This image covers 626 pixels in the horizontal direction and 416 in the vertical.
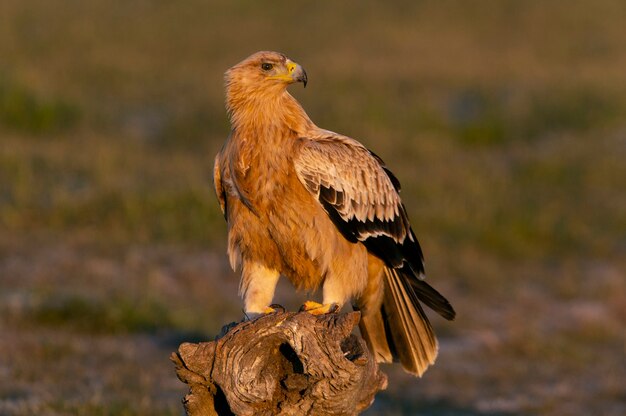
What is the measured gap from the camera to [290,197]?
19.7 feet

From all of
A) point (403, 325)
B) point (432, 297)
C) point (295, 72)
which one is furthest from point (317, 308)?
point (295, 72)

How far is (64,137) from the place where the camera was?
17.4 metres

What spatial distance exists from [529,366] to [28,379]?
4.86m

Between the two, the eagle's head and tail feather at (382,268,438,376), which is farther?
tail feather at (382,268,438,376)

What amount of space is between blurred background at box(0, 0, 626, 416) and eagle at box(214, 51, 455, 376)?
6.52ft

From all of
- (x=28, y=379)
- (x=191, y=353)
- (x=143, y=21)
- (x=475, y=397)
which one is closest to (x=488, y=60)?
(x=143, y=21)

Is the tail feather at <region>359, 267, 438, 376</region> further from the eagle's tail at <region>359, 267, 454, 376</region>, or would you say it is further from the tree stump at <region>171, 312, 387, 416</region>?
the tree stump at <region>171, 312, 387, 416</region>

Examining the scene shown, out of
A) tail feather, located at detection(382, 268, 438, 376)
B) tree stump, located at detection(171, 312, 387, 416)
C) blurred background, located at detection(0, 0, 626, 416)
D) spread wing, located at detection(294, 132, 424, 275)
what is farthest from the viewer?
blurred background, located at detection(0, 0, 626, 416)

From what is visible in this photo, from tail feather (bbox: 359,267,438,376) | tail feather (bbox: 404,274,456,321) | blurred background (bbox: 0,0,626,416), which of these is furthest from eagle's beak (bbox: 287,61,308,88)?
blurred background (bbox: 0,0,626,416)

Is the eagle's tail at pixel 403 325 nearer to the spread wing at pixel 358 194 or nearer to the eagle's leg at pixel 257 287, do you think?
the spread wing at pixel 358 194

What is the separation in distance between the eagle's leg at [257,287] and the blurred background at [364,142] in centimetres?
176

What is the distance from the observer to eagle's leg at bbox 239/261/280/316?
616 centimetres

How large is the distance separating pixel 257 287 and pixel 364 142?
12076 millimetres

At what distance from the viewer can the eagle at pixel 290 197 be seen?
19.6 ft
